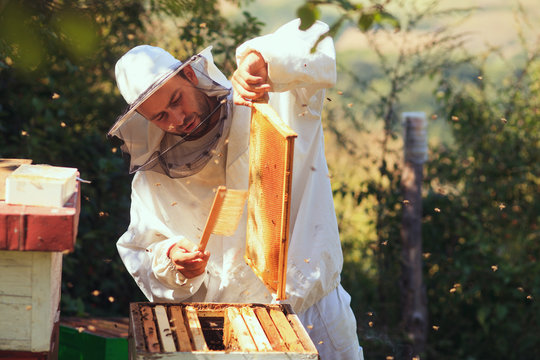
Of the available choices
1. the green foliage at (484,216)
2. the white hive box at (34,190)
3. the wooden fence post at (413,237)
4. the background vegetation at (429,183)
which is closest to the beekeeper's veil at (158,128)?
the white hive box at (34,190)

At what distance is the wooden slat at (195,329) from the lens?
1729mm

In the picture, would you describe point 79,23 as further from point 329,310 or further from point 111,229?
point 111,229

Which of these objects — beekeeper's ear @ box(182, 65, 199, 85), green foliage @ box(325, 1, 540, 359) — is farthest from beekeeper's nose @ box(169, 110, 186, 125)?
green foliage @ box(325, 1, 540, 359)

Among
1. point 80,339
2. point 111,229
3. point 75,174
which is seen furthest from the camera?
point 111,229

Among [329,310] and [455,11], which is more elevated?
[455,11]

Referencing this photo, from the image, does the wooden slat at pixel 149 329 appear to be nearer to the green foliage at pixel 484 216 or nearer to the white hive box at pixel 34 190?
the white hive box at pixel 34 190

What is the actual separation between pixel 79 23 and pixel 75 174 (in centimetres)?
93

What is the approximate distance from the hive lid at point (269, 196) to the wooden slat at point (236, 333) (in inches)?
5.6

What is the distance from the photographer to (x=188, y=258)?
2.11 metres

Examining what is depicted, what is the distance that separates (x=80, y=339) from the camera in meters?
2.78

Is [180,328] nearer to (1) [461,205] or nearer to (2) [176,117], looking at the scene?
(2) [176,117]

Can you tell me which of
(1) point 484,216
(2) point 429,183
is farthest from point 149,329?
(1) point 484,216

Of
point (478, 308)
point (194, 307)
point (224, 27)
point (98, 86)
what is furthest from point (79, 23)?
point (478, 308)

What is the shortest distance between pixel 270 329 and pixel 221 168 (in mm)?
763
